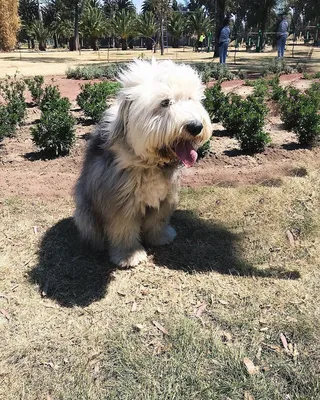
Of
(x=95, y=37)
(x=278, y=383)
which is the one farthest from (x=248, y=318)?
(x=95, y=37)

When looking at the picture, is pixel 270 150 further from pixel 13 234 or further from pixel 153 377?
pixel 153 377

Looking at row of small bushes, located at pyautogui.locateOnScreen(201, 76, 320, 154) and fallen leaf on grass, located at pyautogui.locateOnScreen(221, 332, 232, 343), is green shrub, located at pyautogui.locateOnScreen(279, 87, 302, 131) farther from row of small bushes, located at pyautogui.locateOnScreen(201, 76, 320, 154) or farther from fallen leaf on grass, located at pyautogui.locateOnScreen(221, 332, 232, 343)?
fallen leaf on grass, located at pyautogui.locateOnScreen(221, 332, 232, 343)

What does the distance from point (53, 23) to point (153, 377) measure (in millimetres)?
52624

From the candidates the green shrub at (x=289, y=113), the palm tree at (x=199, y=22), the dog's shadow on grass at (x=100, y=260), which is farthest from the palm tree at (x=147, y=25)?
the dog's shadow on grass at (x=100, y=260)

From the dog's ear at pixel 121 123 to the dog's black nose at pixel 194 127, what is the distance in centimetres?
43

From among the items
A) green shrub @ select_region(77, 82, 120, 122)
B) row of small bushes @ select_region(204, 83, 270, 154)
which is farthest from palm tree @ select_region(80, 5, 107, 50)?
row of small bushes @ select_region(204, 83, 270, 154)

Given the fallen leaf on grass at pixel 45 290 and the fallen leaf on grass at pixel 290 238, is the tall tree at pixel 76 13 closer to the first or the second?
the fallen leaf on grass at pixel 290 238

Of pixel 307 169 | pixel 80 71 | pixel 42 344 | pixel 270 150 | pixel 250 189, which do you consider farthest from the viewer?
pixel 80 71

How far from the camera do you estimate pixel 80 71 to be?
15055mm

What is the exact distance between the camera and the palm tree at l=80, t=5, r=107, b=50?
3884 cm

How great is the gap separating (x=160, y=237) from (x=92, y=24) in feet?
132

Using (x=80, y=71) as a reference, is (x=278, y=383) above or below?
below

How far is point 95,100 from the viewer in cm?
721

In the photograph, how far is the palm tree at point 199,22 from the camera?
4662 centimetres
